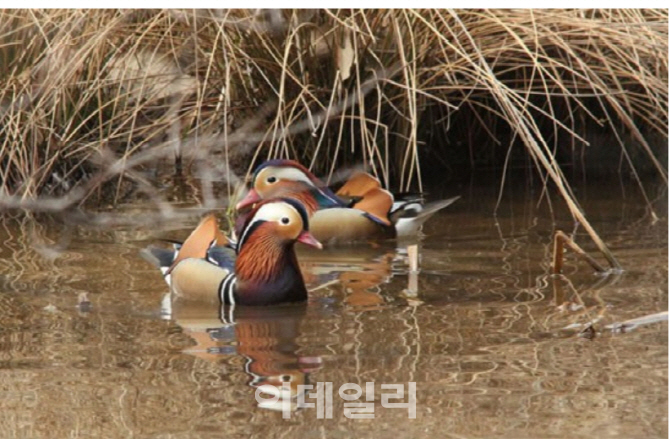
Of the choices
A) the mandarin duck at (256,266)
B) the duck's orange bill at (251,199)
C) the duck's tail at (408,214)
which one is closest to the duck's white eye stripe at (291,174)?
the duck's orange bill at (251,199)

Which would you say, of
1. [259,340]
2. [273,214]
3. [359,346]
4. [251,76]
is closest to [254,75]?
[251,76]

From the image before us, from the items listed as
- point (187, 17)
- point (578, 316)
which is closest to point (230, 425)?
point (578, 316)

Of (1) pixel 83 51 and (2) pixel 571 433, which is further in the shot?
(1) pixel 83 51

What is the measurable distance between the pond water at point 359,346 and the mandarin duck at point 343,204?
14 centimetres

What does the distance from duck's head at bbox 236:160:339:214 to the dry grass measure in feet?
1.44

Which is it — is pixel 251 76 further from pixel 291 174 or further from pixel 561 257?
pixel 561 257

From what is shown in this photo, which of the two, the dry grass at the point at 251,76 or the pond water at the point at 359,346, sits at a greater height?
the dry grass at the point at 251,76

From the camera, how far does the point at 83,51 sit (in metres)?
8.16

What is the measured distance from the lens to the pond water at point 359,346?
436 cm

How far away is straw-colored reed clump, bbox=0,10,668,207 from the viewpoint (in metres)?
7.97

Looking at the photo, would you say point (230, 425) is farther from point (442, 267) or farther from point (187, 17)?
point (187, 17)

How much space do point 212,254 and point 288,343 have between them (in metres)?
1.06

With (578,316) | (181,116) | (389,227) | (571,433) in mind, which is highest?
(181,116)

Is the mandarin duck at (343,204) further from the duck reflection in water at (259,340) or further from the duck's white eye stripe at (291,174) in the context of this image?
the duck reflection in water at (259,340)
